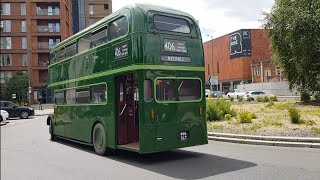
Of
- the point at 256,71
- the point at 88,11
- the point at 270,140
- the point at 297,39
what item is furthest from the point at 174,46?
the point at 88,11

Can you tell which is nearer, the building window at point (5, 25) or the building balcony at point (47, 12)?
the building window at point (5, 25)

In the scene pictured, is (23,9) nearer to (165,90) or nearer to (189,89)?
(189,89)

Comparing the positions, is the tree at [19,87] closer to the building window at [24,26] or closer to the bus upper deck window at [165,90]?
the building window at [24,26]

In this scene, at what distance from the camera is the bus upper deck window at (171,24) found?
33.1ft

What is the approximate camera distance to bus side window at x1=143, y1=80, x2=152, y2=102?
9695 millimetres

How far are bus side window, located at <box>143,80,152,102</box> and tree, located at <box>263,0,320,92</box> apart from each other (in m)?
21.8

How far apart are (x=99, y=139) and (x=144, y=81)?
304cm

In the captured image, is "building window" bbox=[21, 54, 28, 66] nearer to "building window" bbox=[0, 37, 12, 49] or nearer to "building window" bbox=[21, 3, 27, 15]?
"building window" bbox=[0, 37, 12, 49]

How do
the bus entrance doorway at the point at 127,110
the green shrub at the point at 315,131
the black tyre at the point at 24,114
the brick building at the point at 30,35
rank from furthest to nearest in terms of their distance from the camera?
the brick building at the point at 30,35, the black tyre at the point at 24,114, the green shrub at the point at 315,131, the bus entrance doorway at the point at 127,110

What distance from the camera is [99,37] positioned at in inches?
458

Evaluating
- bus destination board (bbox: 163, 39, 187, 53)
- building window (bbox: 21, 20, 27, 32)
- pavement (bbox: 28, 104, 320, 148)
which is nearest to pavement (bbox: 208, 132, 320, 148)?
pavement (bbox: 28, 104, 320, 148)

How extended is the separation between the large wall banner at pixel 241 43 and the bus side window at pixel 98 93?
8816 centimetres

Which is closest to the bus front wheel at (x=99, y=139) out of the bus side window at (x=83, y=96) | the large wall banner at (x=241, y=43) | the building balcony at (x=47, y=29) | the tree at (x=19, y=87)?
the bus side window at (x=83, y=96)

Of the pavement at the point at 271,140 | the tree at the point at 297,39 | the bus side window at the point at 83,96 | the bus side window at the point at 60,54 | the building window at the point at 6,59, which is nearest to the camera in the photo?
the pavement at the point at 271,140
